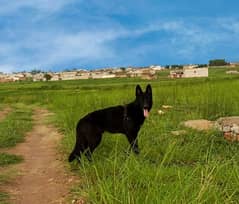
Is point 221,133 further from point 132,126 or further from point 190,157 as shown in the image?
point 132,126

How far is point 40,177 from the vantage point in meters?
6.37

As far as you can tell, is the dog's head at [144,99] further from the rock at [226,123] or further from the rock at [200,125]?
the rock at [200,125]

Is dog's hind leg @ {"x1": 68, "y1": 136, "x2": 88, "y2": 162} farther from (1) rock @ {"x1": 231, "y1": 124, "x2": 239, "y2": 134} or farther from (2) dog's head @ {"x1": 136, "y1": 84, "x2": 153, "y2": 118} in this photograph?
(1) rock @ {"x1": 231, "y1": 124, "x2": 239, "y2": 134}

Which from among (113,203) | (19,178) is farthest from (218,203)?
(19,178)

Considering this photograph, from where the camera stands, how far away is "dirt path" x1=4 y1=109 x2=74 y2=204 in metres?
5.32

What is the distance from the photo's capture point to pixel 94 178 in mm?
5449

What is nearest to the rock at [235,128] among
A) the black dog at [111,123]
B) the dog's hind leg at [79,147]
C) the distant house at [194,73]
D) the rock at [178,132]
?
the rock at [178,132]

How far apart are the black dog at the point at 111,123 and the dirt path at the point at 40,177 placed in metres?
0.53

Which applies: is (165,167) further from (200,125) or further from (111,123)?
(200,125)

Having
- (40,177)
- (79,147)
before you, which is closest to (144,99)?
(79,147)

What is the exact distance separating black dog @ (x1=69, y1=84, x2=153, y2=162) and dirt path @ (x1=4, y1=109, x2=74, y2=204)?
0.53m

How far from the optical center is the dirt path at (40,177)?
532cm

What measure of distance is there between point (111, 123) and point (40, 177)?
57.9 inches

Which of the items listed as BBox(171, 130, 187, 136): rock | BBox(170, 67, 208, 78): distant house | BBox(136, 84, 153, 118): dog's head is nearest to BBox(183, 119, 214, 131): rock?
BBox(171, 130, 187, 136): rock
